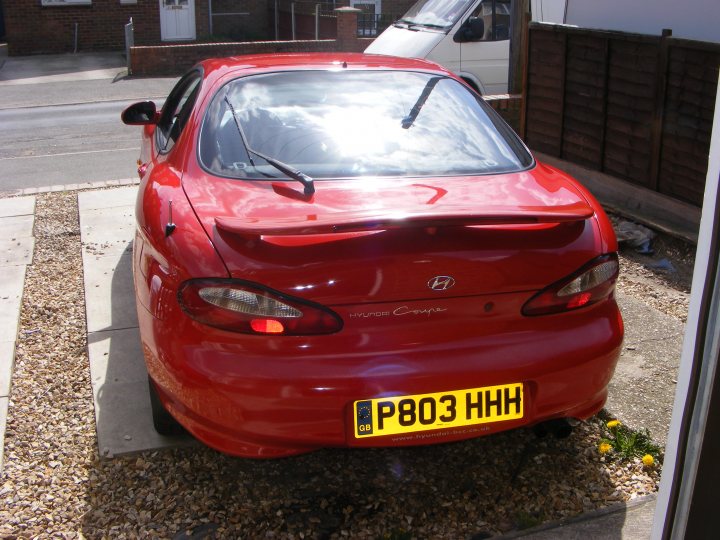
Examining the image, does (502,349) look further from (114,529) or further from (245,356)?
(114,529)

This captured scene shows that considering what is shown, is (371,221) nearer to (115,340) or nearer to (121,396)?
(121,396)

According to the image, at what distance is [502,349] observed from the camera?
2.84m

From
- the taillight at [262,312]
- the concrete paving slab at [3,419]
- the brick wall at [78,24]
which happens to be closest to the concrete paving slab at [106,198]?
the concrete paving slab at [3,419]

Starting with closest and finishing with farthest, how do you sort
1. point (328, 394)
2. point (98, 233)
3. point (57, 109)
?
1. point (328, 394)
2. point (98, 233)
3. point (57, 109)

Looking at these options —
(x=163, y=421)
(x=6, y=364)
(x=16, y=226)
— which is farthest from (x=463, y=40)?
(x=163, y=421)

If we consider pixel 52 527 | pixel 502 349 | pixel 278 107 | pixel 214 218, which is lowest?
pixel 52 527

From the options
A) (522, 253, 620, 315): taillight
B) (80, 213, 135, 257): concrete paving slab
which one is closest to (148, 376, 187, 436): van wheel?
(522, 253, 620, 315): taillight

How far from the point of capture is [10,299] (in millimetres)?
5324

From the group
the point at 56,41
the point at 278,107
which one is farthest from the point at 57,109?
the point at 278,107

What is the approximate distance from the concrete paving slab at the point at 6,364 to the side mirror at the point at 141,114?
1425 mm

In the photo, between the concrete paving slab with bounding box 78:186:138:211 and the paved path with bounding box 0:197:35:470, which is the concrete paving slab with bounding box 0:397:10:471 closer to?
the paved path with bounding box 0:197:35:470

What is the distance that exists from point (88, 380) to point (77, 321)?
0.88 m

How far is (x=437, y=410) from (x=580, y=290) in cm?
67

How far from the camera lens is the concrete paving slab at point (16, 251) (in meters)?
6.10
